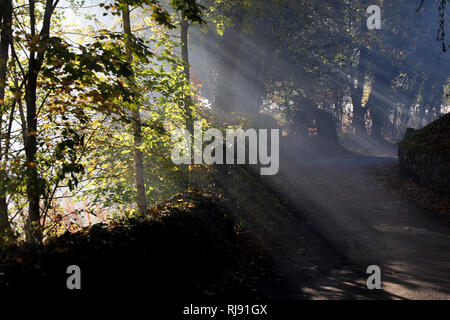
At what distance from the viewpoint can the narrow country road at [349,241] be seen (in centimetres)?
716

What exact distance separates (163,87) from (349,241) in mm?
6340

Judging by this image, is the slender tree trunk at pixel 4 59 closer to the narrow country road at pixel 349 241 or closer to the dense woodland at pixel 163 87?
the dense woodland at pixel 163 87

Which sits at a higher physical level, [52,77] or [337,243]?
Result: [52,77]

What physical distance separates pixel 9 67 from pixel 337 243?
27.7ft

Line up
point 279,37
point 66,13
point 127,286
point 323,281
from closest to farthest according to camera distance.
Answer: point 127,286 → point 323,281 → point 66,13 → point 279,37

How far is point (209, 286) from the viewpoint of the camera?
287 inches

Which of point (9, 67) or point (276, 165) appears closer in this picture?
point (9, 67)

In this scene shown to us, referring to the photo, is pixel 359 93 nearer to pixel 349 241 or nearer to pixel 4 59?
pixel 349 241

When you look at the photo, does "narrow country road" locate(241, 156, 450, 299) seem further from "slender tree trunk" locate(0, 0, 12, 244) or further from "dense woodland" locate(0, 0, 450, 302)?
"slender tree trunk" locate(0, 0, 12, 244)

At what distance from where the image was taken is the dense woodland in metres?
6.87

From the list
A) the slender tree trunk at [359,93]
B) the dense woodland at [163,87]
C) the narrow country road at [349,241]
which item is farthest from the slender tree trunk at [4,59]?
the slender tree trunk at [359,93]

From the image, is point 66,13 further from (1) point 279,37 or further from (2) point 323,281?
(1) point 279,37

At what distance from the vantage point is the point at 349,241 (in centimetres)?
1074

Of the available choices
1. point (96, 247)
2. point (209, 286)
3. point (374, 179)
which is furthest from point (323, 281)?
point (374, 179)
